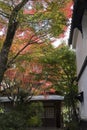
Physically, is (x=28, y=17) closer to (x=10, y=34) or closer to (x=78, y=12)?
(x=10, y=34)

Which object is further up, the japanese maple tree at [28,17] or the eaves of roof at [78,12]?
the japanese maple tree at [28,17]

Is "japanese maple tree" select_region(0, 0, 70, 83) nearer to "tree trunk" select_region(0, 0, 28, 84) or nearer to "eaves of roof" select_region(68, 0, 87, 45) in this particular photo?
"tree trunk" select_region(0, 0, 28, 84)

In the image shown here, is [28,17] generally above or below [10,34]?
above

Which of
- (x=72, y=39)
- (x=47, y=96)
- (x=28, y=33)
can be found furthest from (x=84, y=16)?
(x=47, y=96)

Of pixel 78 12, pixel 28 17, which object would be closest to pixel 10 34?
pixel 28 17

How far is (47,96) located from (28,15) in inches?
738

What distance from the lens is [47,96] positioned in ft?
106

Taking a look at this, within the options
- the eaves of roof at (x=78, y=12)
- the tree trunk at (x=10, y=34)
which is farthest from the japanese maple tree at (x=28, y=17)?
the eaves of roof at (x=78, y=12)

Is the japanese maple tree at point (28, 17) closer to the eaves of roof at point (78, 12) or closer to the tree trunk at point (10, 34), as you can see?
the tree trunk at point (10, 34)

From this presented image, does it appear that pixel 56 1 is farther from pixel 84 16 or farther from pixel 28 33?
pixel 28 33

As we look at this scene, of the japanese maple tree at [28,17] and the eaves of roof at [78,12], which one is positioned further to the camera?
the japanese maple tree at [28,17]

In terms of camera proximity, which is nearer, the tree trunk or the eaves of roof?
the eaves of roof

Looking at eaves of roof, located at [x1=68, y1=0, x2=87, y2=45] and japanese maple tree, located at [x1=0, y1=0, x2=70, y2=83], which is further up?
japanese maple tree, located at [x1=0, y1=0, x2=70, y2=83]

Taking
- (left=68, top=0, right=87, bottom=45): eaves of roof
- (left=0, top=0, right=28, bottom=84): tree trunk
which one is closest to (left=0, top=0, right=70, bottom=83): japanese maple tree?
(left=0, top=0, right=28, bottom=84): tree trunk
